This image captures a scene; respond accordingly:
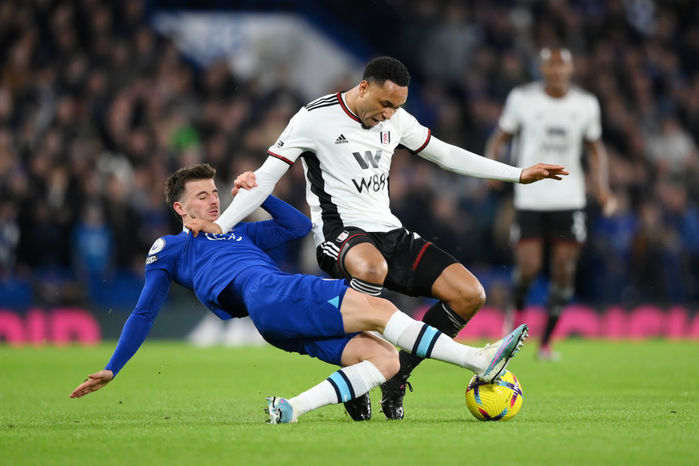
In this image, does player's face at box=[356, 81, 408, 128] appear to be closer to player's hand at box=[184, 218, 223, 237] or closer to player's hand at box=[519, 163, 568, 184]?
player's hand at box=[519, 163, 568, 184]

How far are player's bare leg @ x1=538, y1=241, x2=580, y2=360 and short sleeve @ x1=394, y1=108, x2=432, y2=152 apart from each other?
404cm

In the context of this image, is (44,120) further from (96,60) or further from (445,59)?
(445,59)

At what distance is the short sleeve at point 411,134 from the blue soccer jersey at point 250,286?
82 centimetres

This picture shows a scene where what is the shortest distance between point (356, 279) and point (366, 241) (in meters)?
0.31

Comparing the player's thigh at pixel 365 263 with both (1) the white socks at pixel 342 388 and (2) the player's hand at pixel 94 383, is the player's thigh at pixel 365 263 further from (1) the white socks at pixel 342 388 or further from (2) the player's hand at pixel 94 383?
(2) the player's hand at pixel 94 383

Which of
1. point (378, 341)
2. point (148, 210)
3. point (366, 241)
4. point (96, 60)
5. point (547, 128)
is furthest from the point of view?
point (96, 60)

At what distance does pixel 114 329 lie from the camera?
1387 cm

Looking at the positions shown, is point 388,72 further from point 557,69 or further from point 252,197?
point 557,69

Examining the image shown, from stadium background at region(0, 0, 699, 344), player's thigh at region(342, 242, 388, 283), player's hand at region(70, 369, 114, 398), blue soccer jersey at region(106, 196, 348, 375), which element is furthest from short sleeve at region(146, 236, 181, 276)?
stadium background at region(0, 0, 699, 344)

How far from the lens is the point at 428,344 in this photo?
536 centimetres

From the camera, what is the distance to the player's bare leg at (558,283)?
10250mm

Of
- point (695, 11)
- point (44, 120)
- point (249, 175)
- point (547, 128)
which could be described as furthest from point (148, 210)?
point (695, 11)

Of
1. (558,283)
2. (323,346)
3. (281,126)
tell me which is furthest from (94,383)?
(281,126)

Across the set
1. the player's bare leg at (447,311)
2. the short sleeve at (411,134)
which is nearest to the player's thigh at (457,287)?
the player's bare leg at (447,311)
